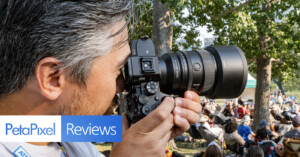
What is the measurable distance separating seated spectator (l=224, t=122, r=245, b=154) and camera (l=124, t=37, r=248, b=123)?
628cm

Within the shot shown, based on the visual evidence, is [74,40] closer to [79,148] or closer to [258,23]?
[79,148]

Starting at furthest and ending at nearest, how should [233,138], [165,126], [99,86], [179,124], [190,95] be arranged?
[233,138] < [190,95] < [179,124] < [165,126] < [99,86]

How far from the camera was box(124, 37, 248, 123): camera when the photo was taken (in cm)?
147

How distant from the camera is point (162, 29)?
281 inches

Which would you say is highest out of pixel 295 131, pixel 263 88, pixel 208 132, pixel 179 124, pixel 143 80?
pixel 143 80

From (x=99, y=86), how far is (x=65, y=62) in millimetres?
180

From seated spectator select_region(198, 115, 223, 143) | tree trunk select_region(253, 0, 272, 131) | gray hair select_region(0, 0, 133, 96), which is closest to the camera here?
gray hair select_region(0, 0, 133, 96)

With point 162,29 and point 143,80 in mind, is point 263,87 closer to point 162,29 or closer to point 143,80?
point 162,29

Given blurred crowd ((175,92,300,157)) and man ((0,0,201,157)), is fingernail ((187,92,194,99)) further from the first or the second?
blurred crowd ((175,92,300,157))

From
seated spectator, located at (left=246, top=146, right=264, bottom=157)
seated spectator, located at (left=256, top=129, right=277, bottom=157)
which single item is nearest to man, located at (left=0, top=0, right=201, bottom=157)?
seated spectator, located at (left=246, top=146, right=264, bottom=157)

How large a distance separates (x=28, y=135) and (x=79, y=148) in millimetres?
289

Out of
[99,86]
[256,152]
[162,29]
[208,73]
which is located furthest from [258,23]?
[99,86]

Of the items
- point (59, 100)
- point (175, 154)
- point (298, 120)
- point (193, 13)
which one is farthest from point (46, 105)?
point (193, 13)

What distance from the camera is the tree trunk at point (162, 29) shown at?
7043 mm
